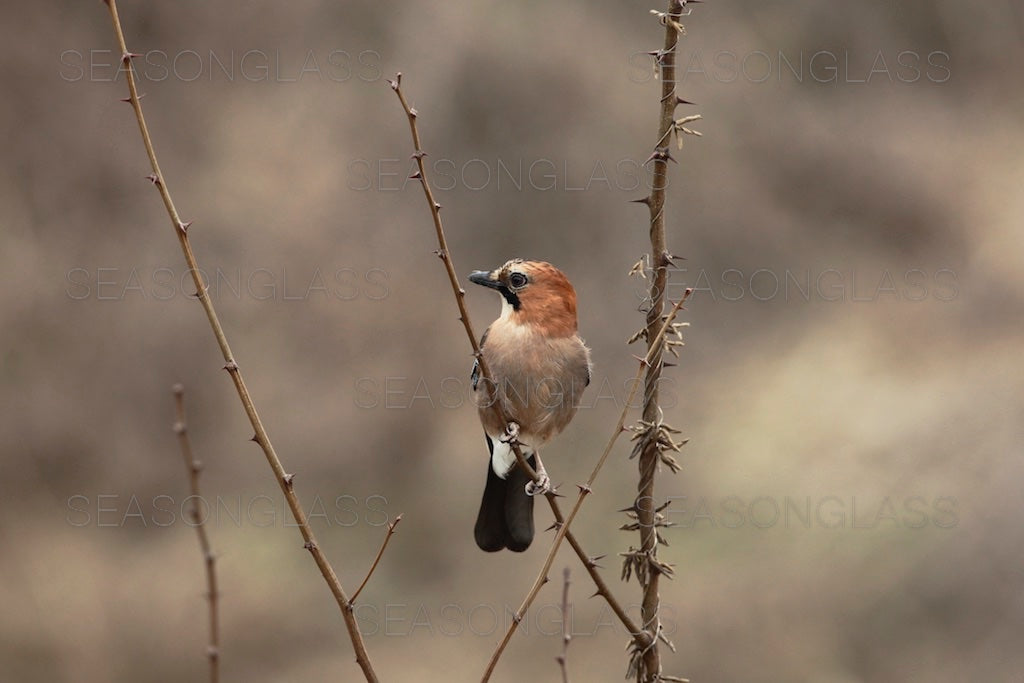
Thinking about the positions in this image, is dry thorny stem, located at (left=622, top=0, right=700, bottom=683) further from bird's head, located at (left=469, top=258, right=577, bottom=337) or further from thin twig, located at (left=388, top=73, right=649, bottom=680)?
bird's head, located at (left=469, top=258, right=577, bottom=337)

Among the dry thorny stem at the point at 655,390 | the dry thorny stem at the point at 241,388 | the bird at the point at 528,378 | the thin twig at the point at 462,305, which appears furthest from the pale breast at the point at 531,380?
the dry thorny stem at the point at 241,388

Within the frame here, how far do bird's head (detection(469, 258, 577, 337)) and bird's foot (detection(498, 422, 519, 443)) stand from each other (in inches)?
11.8

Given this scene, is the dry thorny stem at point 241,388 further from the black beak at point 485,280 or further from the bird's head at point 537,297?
the bird's head at point 537,297

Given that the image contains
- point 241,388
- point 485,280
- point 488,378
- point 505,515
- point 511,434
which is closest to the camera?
point 241,388

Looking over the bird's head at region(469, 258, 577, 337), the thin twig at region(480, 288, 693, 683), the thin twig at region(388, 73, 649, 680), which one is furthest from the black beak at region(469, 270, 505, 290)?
the thin twig at region(480, 288, 693, 683)

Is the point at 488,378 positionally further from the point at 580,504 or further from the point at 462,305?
the point at 580,504

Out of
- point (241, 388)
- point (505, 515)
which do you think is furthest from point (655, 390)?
point (505, 515)

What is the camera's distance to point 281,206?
654 cm

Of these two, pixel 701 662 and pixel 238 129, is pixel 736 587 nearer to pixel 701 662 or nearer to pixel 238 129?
pixel 701 662

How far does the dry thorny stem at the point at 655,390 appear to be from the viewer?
5.82 feet

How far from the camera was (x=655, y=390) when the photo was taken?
1915 mm

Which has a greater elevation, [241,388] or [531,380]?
[531,380]

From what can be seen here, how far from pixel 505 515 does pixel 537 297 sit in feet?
2.13

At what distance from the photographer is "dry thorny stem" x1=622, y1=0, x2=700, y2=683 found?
1774 millimetres
